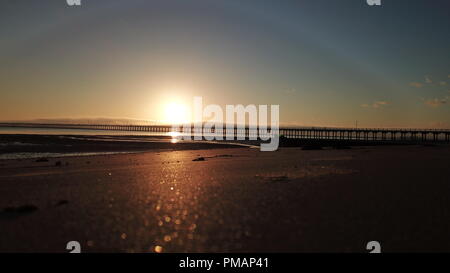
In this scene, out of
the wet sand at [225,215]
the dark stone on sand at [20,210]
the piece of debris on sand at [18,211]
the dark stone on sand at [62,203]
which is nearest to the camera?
the wet sand at [225,215]

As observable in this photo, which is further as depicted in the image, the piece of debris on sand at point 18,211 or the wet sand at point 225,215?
the piece of debris on sand at point 18,211

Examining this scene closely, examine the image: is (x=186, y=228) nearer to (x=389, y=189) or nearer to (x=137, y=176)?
(x=389, y=189)

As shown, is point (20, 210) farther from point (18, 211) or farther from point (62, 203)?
point (62, 203)

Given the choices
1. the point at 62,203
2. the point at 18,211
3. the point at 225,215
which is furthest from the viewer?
the point at 62,203

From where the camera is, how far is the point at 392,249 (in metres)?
6.77

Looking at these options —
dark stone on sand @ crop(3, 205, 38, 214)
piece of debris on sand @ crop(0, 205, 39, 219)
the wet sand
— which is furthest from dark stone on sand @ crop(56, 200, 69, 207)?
dark stone on sand @ crop(3, 205, 38, 214)

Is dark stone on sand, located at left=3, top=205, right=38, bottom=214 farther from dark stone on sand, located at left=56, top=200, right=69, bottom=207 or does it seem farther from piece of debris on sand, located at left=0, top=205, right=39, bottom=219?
dark stone on sand, located at left=56, top=200, right=69, bottom=207

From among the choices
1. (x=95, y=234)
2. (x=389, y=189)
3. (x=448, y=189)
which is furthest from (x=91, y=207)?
(x=448, y=189)

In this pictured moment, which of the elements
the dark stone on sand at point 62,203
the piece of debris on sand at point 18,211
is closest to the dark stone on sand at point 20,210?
the piece of debris on sand at point 18,211

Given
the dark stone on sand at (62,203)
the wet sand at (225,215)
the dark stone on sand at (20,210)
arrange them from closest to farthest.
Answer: the wet sand at (225,215)
the dark stone on sand at (20,210)
the dark stone on sand at (62,203)

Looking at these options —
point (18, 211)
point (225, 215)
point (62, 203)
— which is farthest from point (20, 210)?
point (225, 215)

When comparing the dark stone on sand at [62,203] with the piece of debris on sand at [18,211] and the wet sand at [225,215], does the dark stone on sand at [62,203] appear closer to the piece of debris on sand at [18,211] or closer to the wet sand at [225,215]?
the wet sand at [225,215]
